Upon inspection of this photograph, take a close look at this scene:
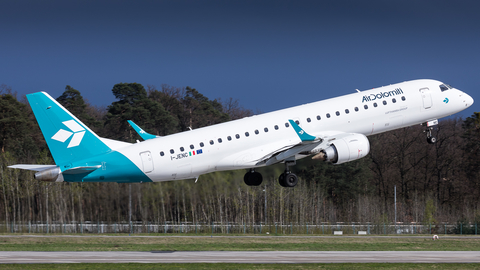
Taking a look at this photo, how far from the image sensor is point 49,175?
112 ft

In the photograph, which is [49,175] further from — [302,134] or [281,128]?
[302,134]

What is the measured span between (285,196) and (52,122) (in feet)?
168

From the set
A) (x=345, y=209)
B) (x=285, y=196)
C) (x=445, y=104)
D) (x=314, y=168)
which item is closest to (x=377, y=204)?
(x=345, y=209)

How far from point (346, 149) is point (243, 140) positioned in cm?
661

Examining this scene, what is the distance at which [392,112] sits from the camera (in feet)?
136

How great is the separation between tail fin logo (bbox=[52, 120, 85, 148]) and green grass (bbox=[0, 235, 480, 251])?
73.6 ft

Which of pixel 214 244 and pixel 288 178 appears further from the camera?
pixel 214 244

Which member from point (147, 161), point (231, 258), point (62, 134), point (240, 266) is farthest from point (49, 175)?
point (231, 258)

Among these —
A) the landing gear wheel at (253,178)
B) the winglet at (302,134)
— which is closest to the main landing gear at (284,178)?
the landing gear wheel at (253,178)

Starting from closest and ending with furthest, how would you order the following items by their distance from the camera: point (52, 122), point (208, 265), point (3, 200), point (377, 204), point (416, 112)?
point (52, 122)
point (208, 265)
point (416, 112)
point (3, 200)
point (377, 204)

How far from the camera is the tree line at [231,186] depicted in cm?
5894

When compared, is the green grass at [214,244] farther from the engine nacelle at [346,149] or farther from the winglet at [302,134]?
the winglet at [302,134]

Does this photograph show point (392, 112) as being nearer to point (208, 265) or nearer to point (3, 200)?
point (208, 265)

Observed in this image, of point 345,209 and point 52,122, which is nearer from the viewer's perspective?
point 52,122
